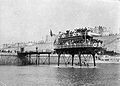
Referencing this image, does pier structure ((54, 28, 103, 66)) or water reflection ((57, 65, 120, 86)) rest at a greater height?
pier structure ((54, 28, 103, 66))

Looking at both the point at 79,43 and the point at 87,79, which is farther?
the point at 79,43

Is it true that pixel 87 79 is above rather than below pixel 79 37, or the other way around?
below

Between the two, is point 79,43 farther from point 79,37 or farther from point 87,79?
point 87,79

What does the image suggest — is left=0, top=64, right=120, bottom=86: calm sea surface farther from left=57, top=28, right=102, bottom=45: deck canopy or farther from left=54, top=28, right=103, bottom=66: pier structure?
left=57, top=28, right=102, bottom=45: deck canopy

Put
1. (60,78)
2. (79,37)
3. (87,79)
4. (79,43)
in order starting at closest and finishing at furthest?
(87,79), (60,78), (79,43), (79,37)

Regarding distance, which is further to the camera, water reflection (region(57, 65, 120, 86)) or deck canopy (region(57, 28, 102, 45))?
deck canopy (region(57, 28, 102, 45))

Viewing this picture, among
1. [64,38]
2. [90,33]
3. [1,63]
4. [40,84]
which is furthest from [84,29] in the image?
[1,63]

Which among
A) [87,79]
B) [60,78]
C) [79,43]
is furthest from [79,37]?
[87,79]

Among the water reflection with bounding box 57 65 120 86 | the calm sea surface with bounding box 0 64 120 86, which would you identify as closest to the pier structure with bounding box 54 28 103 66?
the calm sea surface with bounding box 0 64 120 86

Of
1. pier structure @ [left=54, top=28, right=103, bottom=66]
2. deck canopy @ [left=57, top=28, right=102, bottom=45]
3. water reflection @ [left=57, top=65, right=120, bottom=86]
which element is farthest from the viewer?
deck canopy @ [left=57, top=28, right=102, bottom=45]

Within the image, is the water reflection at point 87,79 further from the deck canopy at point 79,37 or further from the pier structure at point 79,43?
the deck canopy at point 79,37

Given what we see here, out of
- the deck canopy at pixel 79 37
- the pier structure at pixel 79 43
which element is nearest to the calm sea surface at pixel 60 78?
the pier structure at pixel 79 43

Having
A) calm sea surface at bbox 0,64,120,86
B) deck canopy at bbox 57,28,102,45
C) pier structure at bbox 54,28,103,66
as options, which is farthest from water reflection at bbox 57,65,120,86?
deck canopy at bbox 57,28,102,45

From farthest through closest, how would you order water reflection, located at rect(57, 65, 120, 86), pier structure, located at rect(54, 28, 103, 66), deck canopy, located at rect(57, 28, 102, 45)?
deck canopy, located at rect(57, 28, 102, 45), pier structure, located at rect(54, 28, 103, 66), water reflection, located at rect(57, 65, 120, 86)
